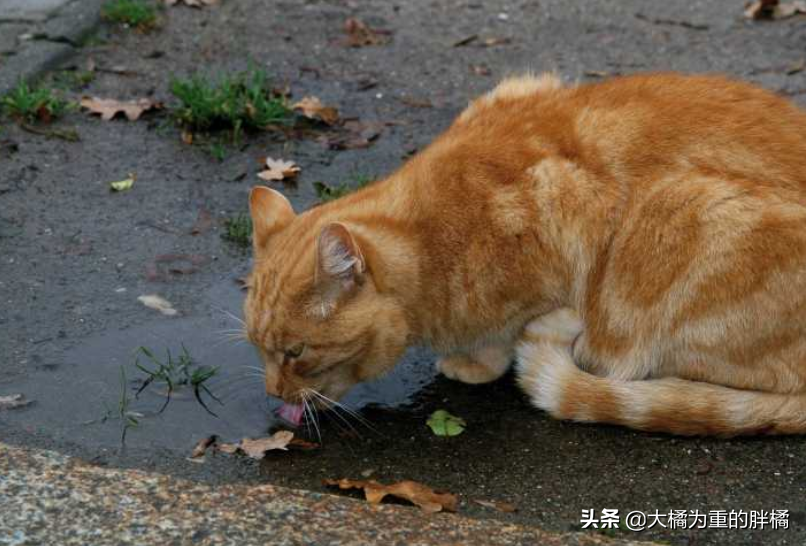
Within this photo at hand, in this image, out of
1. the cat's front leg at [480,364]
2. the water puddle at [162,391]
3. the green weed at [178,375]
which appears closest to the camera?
the water puddle at [162,391]

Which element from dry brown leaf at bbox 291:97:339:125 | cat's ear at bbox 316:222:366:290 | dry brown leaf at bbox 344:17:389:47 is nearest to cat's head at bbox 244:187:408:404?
cat's ear at bbox 316:222:366:290

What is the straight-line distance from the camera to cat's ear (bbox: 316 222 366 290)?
3676 mm

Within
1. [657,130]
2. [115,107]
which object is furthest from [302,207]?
[657,130]

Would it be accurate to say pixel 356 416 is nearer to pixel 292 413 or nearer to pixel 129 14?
pixel 292 413

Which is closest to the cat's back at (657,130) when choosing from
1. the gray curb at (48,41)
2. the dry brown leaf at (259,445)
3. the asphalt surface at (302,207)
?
the asphalt surface at (302,207)

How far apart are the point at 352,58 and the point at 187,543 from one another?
14.8 feet

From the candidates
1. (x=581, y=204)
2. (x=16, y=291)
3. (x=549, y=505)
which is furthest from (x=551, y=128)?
(x=16, y=291)

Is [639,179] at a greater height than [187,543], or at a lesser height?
greater

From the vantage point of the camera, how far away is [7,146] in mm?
5883

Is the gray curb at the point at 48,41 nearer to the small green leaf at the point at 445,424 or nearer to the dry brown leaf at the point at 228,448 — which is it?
the dry brown leaf at the point at 228,448

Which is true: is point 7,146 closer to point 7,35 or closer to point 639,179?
point 7,35

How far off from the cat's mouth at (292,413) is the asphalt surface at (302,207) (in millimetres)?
58

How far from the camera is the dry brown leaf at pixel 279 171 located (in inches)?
227

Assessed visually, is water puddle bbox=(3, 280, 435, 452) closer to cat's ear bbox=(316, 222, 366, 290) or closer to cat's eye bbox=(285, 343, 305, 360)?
cat's eye bbox=(285, 343, 305, 360)
